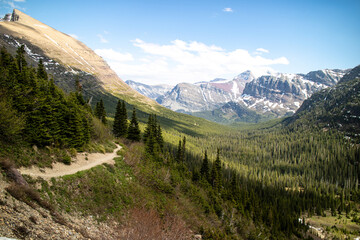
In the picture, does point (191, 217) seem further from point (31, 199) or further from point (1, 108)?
point (1, 108)

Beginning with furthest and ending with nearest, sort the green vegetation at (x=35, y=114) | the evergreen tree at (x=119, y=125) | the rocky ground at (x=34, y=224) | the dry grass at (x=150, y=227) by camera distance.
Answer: the evergreen tree at (x=119, y=125), the green vegetation at (x=35, y=114), the dry grass at (x=150, y=227), the rocky ground at (x=34, y=224)

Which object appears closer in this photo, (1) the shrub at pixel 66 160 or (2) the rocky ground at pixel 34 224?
(2) the rocky ground at pixel 34 224

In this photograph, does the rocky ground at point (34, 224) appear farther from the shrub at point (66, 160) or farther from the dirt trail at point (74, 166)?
the shrub at point (66, 160)

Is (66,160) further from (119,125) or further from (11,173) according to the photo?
(119,125)

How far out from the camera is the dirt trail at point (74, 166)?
24.2m

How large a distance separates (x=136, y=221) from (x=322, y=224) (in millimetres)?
116514

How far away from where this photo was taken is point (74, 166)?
31.8 meters

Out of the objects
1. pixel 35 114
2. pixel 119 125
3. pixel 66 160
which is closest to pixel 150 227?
pixel 66 160

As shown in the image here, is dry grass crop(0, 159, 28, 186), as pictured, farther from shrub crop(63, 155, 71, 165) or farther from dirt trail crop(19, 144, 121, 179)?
shrub crop(63, 155, 71, 165)

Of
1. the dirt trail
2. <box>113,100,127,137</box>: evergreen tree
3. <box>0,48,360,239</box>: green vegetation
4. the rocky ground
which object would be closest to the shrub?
<box>0,48,360,239</box>: green vegetation

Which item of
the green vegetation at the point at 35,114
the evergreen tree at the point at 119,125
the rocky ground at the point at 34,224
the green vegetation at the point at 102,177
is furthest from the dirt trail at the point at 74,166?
the evergreen tree at the point at 119,125

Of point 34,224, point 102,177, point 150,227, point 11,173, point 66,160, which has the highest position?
point 11,173

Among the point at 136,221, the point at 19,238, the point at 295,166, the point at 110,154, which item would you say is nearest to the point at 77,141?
the point at 110,154

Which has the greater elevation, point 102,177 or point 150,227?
point 102,177
